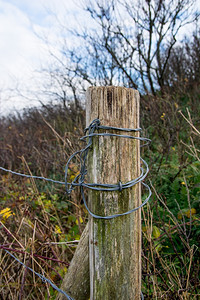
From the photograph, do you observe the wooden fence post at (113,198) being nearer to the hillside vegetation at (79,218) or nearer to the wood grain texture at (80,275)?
the wood grain texture at (80,275)

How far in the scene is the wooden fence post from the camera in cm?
89

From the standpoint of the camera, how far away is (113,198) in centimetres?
90

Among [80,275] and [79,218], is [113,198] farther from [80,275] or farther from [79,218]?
[79,218]

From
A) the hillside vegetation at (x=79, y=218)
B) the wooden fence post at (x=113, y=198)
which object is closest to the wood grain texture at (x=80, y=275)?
the wooden fence post at (x=113, y=198)

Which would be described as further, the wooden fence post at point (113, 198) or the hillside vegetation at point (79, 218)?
the hillside vegetation at point (79, 218)

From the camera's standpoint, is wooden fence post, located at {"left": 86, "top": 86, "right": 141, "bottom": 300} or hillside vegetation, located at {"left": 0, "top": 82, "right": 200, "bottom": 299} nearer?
wooden fence post, located at {"left": 86, "top": 86, "right": 141, "bottom": 300}

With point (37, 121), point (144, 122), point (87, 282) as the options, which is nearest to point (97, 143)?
point (87, 282)

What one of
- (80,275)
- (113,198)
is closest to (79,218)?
(80,275)

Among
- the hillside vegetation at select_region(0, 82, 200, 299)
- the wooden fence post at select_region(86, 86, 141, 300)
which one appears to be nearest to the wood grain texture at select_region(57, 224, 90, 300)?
the wooden fence post at select_region(86, 86, 141, 300)

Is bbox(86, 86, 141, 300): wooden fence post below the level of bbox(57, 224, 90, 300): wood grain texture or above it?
above

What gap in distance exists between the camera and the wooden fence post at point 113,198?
2.92ft

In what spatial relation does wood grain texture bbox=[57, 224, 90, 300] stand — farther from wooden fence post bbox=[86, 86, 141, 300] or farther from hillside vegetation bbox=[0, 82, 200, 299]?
hillside vegetation bbox=[0, 82, 200, 299]

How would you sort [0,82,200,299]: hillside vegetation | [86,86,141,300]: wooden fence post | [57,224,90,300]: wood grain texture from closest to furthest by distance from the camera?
[86,86,141,300]: wooden fence post, [57,224,90,300]: wood grain texture, [0,82,200,299]: hillside vegetation

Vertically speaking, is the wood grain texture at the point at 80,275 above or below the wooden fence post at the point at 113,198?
below
